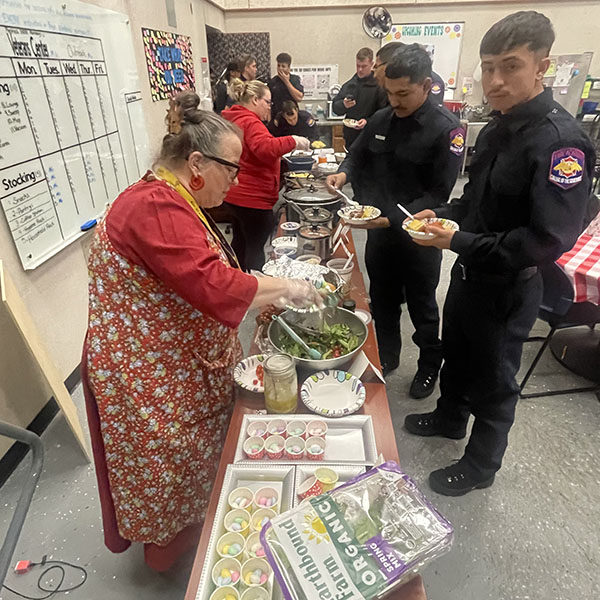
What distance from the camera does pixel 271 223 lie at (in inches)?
120

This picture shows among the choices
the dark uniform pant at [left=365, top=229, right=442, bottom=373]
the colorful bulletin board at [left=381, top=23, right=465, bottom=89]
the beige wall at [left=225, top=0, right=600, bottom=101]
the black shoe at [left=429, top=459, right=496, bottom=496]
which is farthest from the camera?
the colorful bulletin board at [left=381, top=23, right=465, bottom=89]

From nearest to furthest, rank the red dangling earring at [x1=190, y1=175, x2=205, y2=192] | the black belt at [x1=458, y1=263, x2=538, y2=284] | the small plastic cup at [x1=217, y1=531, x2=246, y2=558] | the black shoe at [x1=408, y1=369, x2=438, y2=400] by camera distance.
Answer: the small plastic cup at [x1=217, y1=531, x2=246, y2=558] < the red dangling earring at [x1=190, y1=175, x2=205, y2=192] < the black belt at [x1=458, y1=263, x2=538, y2=284] < the black shoe at [x1=408, y1=369, x2=438, y2=400]

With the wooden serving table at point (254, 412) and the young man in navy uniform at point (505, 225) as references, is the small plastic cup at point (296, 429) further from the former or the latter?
the young man in navy uniform at point (505, 225)

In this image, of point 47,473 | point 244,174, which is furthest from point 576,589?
point 244,174

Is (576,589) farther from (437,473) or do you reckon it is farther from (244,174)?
(244,174)

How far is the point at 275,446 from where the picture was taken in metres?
1.00

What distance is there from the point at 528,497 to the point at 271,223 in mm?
2249

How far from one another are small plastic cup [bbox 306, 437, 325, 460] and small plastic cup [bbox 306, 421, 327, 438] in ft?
0.06

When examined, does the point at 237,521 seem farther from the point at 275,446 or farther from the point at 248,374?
the point at 248,374

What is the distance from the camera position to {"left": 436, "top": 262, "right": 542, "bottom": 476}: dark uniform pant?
1.36 m

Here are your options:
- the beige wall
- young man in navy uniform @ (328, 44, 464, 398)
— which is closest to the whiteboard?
young man in navy uniform @ (328, 44, 464, 398)

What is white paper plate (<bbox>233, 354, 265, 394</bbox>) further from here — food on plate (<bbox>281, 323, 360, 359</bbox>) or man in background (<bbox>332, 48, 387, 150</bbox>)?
man in background (<bbox>332, 48, 387, 150</bbox>)

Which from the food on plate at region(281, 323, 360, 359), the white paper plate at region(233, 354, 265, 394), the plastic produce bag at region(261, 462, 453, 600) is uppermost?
the plastic produce bag at region(261, 462, 453, 600)

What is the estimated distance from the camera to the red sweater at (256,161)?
254 centimetres
